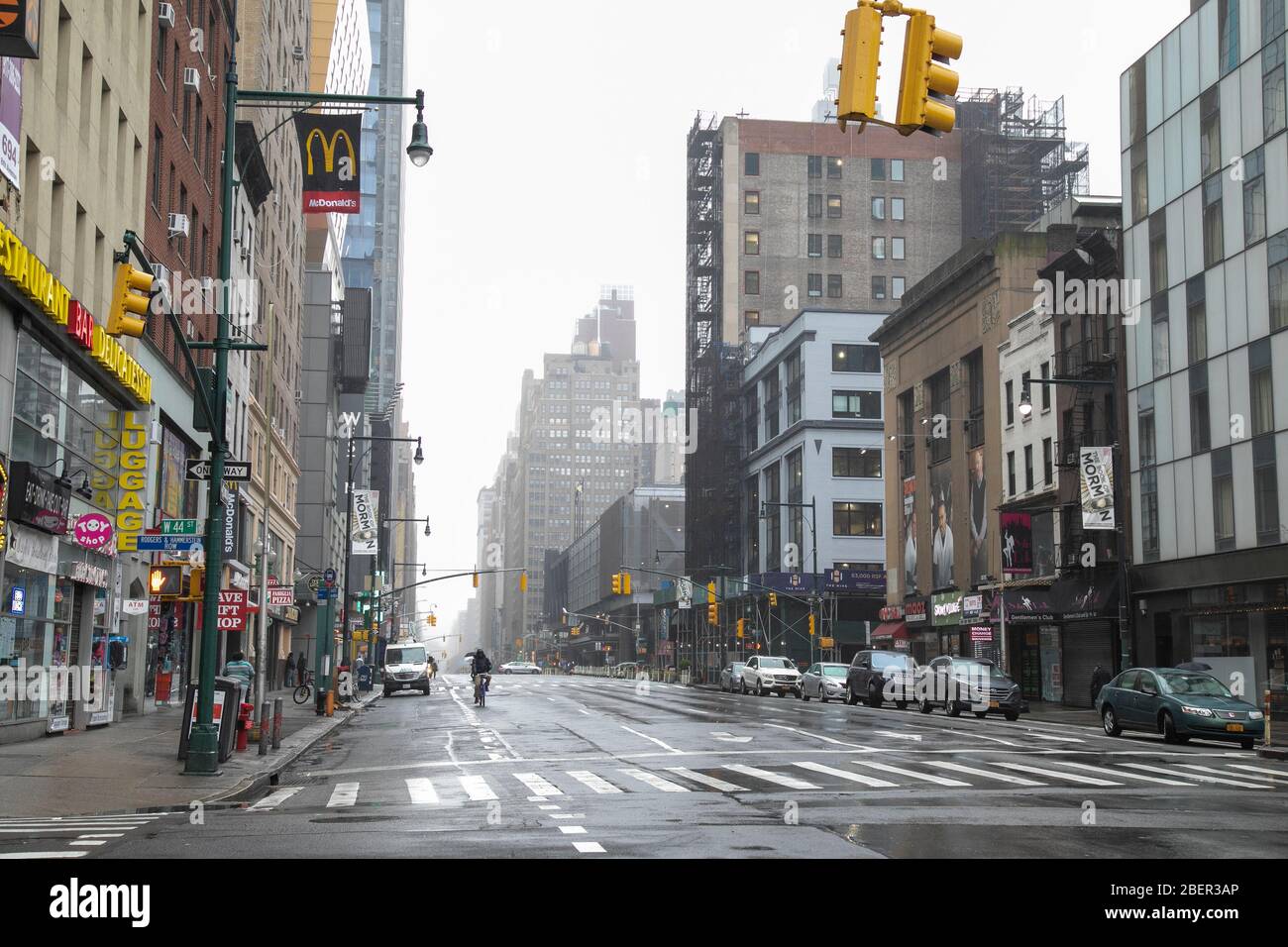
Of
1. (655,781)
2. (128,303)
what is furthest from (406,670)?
(128,303)

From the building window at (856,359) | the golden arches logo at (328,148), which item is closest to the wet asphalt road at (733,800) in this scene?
the golden arches logo at (328,148)

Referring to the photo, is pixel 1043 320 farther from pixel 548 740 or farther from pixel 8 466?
pixel 8 466

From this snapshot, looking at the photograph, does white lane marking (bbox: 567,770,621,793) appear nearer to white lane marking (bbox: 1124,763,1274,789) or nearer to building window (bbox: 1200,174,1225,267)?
white lane marking (bbox: 1124,763,1274,789)

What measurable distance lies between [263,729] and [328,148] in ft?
35.3

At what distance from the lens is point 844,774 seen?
19.8 meters

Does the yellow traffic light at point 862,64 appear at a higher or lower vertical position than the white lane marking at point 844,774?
higher

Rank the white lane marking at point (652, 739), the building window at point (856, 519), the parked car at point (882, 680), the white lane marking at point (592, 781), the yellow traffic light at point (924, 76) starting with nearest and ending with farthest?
the yellow traffic light at point (924, 76) → the white lane marking at point (592, 781) → the white lane marking at point (652, 739) → the parked car at point (882, 680) → the building window at point (856, 519)

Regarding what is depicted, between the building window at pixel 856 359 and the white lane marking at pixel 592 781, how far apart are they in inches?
2928

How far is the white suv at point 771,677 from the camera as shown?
206 ft

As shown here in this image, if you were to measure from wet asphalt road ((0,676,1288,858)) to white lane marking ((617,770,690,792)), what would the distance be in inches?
2.6

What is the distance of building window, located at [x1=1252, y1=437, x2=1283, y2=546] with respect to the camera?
37.8 meters

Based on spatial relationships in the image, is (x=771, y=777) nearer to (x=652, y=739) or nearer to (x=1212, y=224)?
(x=652, y=739)

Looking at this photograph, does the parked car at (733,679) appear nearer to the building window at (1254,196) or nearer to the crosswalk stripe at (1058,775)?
the building window at (1254,196)
